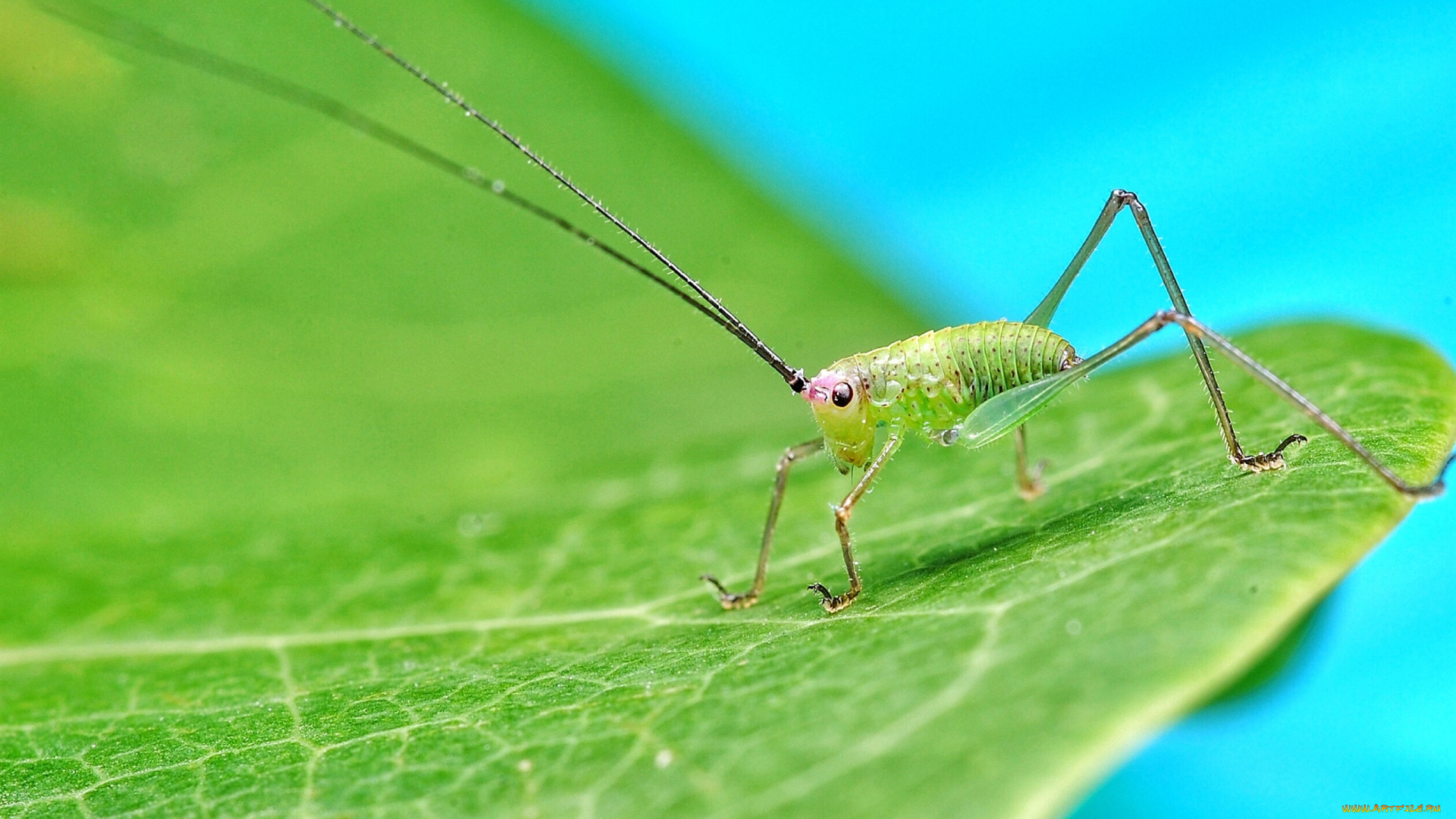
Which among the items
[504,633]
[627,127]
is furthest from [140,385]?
[627,127]

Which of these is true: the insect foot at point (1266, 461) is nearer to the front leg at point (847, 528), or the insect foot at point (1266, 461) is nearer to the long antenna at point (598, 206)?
the front leg at point (847, 528)

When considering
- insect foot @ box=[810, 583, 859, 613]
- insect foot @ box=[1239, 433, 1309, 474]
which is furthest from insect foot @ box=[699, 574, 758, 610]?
insect foot @ box=[1239, 433, 1309, 474]

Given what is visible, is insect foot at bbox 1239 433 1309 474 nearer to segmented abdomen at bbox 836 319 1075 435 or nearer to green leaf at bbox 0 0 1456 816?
green leaf at bbox 0 0 1456 816

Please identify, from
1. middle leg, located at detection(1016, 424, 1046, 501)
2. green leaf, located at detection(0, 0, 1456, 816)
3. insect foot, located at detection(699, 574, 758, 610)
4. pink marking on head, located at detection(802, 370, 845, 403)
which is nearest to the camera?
green leaf, located at detection(0, 0, 1456, 816)

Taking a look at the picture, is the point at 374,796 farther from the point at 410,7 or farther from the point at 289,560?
the point at 410,7

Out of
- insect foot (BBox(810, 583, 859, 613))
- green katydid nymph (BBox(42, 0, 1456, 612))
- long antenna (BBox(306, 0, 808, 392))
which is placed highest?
long antenna (BBox(306, 0, 808, 392))

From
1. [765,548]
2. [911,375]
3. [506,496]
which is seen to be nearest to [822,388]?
[911,375]
